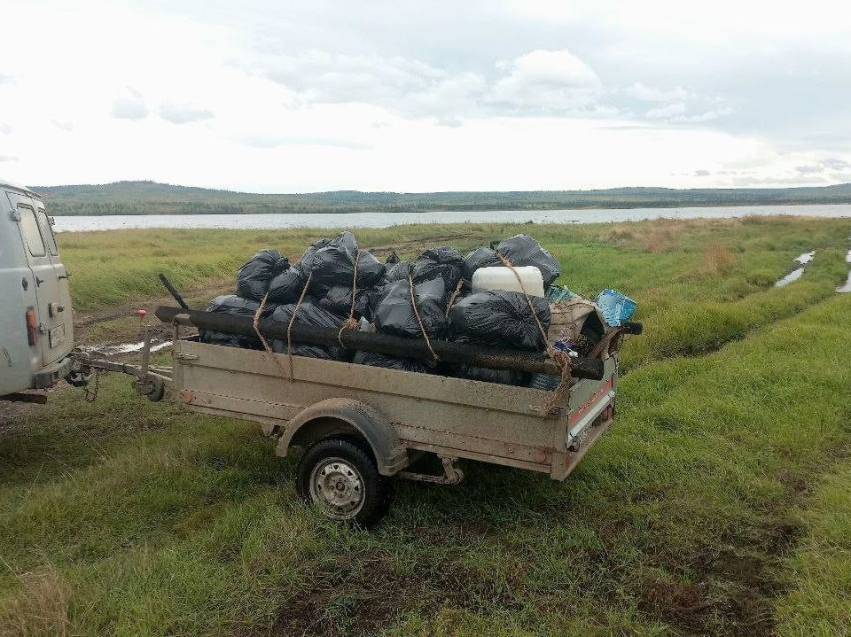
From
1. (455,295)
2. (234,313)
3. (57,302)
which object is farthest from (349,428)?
(57,302)

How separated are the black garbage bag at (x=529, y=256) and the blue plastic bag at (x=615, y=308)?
42 cm

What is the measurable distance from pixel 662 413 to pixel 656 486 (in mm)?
1620

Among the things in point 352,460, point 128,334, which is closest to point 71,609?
point 352,460

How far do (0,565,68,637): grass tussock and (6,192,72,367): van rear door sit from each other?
2.63 metres

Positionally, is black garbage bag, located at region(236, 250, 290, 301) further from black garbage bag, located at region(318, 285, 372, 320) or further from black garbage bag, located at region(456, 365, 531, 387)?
black garbage bag, located at region(456, 365, 531, 387)

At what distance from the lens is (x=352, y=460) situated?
Result: 4078 mm

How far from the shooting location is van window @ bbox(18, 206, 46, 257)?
5.45 meters

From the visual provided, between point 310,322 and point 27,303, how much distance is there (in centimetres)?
239

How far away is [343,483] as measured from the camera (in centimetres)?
417

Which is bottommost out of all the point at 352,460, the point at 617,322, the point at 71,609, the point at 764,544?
the point at 764,544

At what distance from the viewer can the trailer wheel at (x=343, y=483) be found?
13.3ft

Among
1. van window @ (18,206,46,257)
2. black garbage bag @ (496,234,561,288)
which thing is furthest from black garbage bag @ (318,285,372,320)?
van window @ (18,206,46,257)

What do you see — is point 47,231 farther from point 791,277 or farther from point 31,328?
point 791,277

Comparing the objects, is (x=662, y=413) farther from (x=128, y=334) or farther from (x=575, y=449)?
(x=128, y=334)
